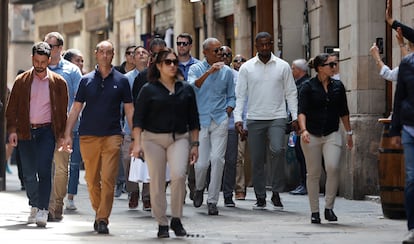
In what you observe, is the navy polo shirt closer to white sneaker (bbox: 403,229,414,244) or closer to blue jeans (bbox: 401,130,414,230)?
blue jeans (bbox: 401,130,414,230)

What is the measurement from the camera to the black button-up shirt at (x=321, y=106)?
14859 millimetres

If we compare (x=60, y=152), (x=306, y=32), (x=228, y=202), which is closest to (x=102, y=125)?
(x=60, y=152)

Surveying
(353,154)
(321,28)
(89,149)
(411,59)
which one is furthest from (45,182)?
(321,28)

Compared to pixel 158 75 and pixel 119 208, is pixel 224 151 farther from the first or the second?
pixel 158 75

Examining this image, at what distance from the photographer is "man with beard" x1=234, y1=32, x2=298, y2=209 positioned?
1670cm

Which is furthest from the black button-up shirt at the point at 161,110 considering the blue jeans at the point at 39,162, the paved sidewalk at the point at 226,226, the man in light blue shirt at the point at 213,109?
the man in light blue shirt at the point at 213,109

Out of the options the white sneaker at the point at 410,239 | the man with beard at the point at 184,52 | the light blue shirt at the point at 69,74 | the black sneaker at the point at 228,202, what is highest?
the man with beard at the point at 184,52

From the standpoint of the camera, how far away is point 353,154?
1953 centimetres

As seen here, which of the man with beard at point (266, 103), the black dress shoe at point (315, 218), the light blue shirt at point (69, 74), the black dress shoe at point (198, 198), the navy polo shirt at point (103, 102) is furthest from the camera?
the black dress shoe at point (198, 198)

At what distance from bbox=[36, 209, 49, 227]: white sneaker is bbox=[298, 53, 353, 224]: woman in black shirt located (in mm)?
2845

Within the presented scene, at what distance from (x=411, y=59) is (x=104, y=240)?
3.27 meters

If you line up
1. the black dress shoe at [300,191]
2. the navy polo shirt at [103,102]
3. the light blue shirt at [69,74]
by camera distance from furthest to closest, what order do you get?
the black dress shoe at [300,191] → the light blue shirt at [69,74] → the navy polo shirt at [103,102]

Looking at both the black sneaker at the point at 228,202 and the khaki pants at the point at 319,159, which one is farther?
the black sneaker at the point at 228,202

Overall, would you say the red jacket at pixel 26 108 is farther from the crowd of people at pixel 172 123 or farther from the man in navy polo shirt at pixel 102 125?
the man in navy polo shirt at pixel 102 125
